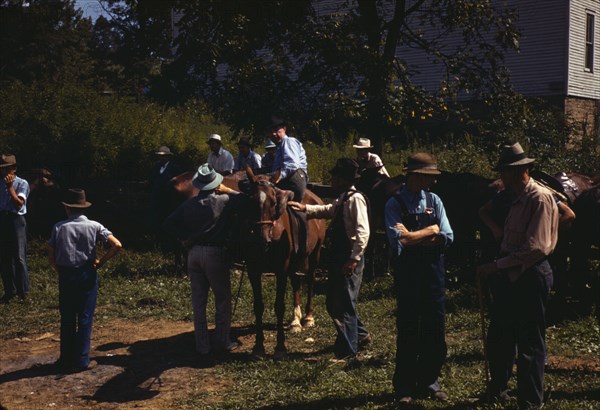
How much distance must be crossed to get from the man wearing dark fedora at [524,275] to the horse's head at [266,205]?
296 cm

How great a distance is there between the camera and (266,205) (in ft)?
30.6

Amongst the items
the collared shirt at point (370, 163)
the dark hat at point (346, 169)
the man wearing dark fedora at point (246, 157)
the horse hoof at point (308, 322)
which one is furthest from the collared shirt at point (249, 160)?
the dark hat at point (346, 169)

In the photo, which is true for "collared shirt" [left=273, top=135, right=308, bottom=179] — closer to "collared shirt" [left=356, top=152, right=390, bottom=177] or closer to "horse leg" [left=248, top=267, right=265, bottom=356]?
"horse leg" [left=248, top=267, right=265, bottom=356]

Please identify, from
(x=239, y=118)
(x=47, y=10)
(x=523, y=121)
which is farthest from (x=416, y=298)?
(x=47, y=10)

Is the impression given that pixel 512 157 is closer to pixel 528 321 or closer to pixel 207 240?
pixel 528 321

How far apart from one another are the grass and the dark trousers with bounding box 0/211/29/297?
421mm

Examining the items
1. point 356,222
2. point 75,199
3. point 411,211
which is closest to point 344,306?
point 356,222

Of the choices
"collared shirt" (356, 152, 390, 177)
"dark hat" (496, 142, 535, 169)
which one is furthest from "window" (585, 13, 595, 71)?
"dark hat" (496, 142, 535, 169)

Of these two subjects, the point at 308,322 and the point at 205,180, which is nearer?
the point at 205,180

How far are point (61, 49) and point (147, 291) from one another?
1165 inches

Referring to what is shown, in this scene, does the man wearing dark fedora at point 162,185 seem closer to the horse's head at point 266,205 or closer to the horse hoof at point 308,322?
the horse hoof at point 308,322

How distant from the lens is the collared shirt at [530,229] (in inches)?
266

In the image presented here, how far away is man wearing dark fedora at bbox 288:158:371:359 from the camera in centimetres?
877

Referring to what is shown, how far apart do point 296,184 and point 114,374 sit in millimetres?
3612
